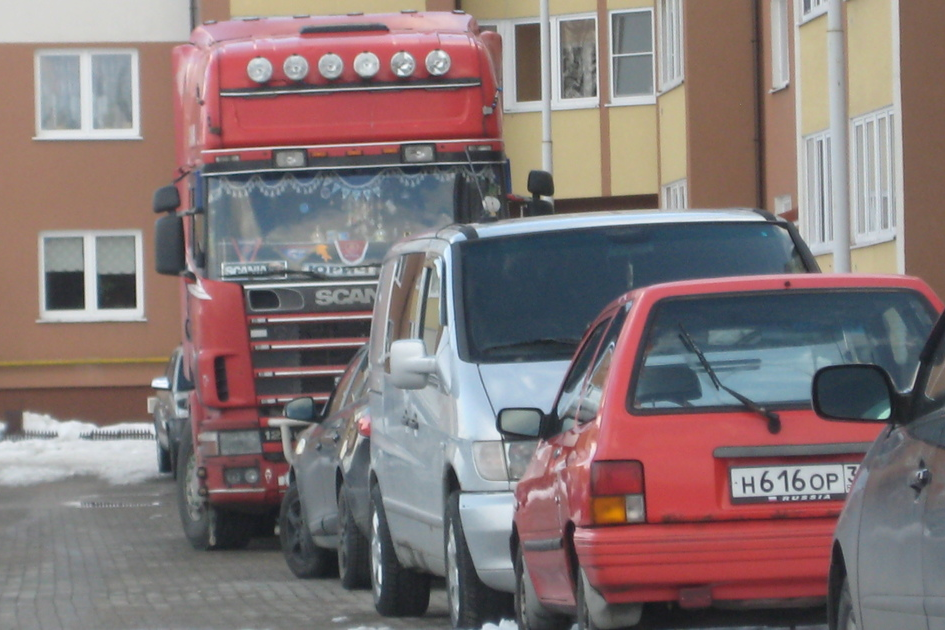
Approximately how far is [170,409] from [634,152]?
1425 cm

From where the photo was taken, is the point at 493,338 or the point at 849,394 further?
the point at 493,338

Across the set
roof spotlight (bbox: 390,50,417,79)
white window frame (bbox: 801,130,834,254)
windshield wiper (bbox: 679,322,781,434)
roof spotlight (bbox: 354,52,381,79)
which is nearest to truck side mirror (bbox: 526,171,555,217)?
roof spotlight (bbox: 390,50,417,79)

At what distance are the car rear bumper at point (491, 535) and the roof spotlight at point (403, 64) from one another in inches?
273

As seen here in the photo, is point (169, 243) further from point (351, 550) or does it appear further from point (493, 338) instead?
point (493, 338)

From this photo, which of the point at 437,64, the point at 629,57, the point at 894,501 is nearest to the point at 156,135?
the point at 629,57

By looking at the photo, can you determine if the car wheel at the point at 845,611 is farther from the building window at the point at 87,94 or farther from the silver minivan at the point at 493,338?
the building window at the point at 87,94

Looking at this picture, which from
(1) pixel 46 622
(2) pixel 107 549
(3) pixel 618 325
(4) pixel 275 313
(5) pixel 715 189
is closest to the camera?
(3) pixel 618 325

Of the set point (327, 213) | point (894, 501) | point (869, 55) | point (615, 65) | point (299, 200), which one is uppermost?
point (615, 65)

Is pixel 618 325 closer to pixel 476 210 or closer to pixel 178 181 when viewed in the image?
pixel 476 210

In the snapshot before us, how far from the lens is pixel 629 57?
36.5 metres

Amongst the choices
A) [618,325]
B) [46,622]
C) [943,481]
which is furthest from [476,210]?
[943,481]

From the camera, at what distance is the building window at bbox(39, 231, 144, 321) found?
35.0m

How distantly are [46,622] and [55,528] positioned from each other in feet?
25.2

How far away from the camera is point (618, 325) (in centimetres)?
689
